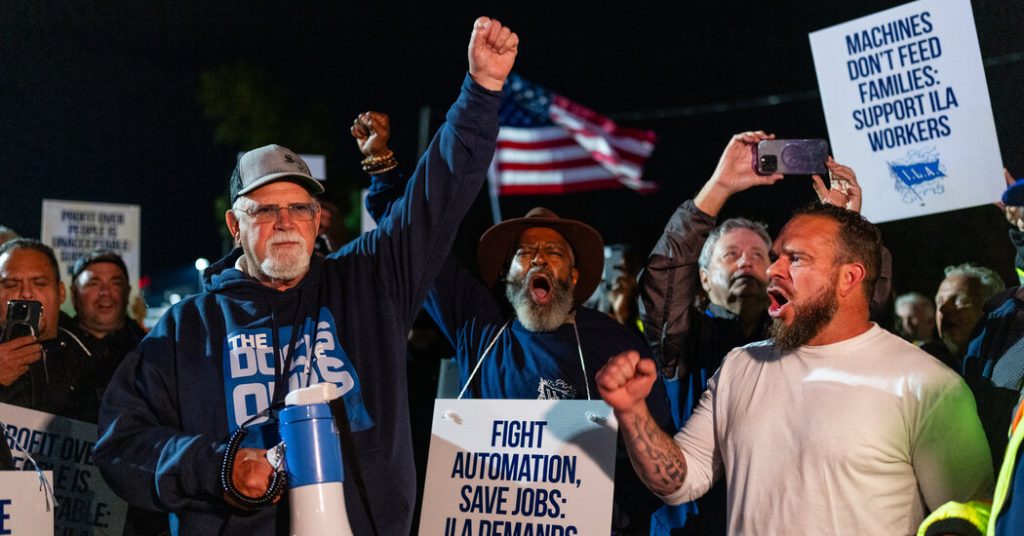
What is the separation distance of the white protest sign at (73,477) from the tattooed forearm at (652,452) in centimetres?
285

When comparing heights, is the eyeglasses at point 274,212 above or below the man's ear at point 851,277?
above

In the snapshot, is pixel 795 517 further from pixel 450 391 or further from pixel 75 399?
pixel 75 399

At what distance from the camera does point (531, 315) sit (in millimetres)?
5297

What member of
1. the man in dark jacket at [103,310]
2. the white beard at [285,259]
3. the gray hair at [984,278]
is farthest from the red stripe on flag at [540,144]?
the white beard at [285,259]

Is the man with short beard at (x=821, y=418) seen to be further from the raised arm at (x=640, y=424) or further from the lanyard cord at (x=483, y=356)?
the lanyard cord at (x=483, y=356)

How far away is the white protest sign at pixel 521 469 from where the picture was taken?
4191mm

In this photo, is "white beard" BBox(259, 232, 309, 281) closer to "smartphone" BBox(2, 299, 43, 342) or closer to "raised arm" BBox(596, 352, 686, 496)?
"raised arm" BBox(596, 352, 686, 496)

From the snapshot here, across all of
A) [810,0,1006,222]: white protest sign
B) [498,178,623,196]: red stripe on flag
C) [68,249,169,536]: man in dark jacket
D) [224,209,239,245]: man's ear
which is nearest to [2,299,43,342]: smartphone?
[68,249,169,536]: man in dark jacket

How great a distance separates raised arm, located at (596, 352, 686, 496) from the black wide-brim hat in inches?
83.4

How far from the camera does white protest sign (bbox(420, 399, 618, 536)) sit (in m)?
4.19

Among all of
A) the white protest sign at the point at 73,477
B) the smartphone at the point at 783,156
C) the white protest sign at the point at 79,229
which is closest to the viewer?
the smartphone at the point at 783,156

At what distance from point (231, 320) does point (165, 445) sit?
Answer: 22.2 inches

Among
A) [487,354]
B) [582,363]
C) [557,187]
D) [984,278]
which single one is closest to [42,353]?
[487,354]

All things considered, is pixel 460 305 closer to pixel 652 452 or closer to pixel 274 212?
pixel 274 212
